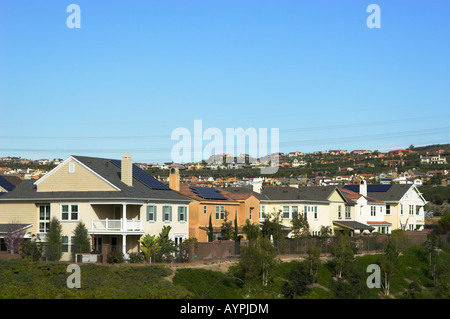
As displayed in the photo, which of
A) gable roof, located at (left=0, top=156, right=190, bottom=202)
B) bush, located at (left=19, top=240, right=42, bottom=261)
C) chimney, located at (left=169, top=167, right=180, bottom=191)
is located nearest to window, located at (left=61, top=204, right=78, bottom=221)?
gable roof, located at (left=0, top=156, right=190, bottom=202)

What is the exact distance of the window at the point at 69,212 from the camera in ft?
166

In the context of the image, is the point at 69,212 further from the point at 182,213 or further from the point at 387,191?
the point at 387,191

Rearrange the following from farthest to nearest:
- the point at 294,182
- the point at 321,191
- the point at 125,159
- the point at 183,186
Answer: the point at 294,182
the point at 321,191
the point at 183,186
the point at 125,159

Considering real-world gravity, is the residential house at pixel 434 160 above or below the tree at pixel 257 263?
above

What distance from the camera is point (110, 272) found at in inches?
1630

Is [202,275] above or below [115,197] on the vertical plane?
below

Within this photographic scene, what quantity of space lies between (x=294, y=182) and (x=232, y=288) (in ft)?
128

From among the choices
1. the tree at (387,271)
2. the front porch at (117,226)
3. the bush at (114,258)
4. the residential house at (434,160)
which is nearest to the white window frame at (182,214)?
the front porch at (117,226)

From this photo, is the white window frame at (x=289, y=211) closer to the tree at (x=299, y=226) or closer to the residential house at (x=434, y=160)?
the tree at (x=299, y=226)

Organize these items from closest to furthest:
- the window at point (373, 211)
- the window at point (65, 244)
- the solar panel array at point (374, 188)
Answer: the window at point (65, 244) → the window at point (373, 211) → the solar panel array at point (374, 188)

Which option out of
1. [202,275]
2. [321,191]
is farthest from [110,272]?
[321,191]

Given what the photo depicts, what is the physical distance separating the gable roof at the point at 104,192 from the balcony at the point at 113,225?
62.3 inches
